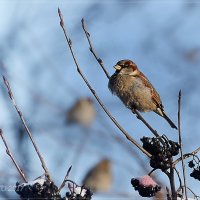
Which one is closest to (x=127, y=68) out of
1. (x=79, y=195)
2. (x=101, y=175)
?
(x=101, y=175)

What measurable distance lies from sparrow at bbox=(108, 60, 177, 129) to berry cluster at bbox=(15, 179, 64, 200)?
265cm

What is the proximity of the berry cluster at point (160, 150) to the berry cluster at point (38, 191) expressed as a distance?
1.37ft

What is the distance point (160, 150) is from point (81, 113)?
4.09 meters

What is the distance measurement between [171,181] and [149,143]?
214 millimetres

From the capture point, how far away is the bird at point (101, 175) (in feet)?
17.2

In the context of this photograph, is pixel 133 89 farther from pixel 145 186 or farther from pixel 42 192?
pixel 42 192

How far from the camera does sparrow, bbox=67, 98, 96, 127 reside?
19.2 ft

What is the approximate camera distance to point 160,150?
7.29 feet

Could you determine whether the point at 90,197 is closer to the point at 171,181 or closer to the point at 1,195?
the point at 171,181

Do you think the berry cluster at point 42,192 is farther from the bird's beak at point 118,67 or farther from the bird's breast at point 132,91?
the bird's beak at point 118,67

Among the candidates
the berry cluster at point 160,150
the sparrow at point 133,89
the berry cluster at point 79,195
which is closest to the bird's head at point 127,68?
the sparrow at point 133,89

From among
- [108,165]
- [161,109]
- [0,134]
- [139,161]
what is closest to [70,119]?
[108,165]

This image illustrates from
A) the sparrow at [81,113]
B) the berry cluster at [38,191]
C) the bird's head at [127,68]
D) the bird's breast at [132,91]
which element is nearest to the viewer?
the berry cluster at [38,191]

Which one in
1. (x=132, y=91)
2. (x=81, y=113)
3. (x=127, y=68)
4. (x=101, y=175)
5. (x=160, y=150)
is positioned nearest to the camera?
(x=160, y=150)
